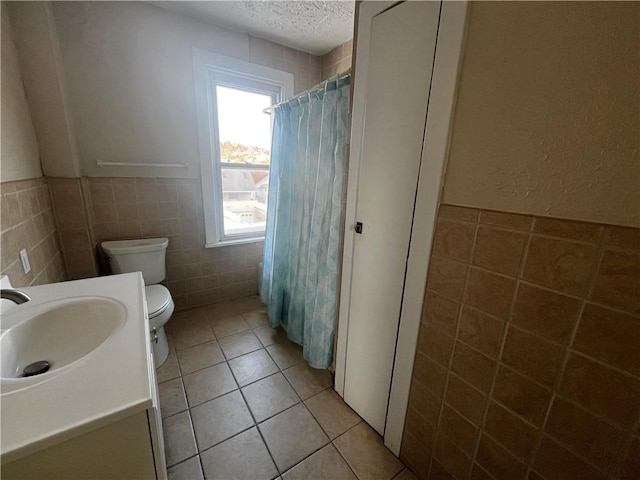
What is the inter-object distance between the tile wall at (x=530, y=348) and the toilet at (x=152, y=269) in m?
1.49

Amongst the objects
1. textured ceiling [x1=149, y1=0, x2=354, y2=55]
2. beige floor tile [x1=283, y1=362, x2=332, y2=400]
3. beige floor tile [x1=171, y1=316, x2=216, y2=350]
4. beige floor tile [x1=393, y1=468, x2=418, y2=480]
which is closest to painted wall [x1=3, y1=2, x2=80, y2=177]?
textured ceiling [x1=149, y1=0, x2=354, y2=55]

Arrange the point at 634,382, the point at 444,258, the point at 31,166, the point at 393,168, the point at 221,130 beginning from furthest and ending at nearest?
the point at 221,130, the point at 31,166, the point at 393,168, the point at 444,258, the point at 634,382

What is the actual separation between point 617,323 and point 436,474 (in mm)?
912

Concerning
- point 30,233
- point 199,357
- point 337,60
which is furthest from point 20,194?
point 337,60

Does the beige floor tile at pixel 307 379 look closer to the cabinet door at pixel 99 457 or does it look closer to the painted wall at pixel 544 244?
the painted wall at pixel 544 244

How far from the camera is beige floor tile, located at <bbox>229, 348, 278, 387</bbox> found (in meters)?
1.64

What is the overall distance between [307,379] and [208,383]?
0.61m

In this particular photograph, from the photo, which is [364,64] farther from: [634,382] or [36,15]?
[36,15]

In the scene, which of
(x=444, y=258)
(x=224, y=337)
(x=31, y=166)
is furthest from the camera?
(x=224, y=337)

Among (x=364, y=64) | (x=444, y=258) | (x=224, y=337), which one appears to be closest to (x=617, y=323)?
(x=444, y=258)

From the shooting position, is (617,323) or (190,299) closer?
(617,323)

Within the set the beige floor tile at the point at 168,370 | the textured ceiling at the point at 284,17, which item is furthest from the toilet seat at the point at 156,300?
the textured ceiling at the point at 284,17

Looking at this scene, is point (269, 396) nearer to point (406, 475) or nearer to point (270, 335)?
point (270, 335)

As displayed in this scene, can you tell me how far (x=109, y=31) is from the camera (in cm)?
166
